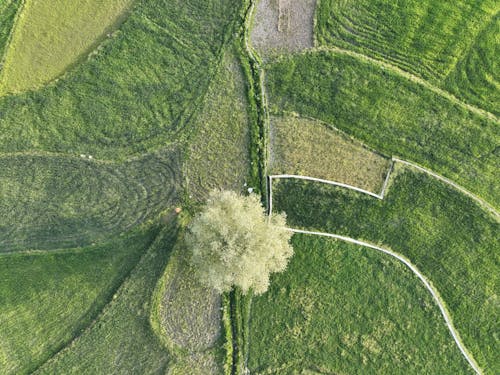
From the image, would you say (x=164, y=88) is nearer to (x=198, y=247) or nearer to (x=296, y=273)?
(x=198, y=247)

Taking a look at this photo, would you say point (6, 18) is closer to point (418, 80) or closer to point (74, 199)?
point (74, 199)

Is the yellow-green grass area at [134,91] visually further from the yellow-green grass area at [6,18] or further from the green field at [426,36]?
the green field at [426,36]

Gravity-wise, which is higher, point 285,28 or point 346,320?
point 285,28

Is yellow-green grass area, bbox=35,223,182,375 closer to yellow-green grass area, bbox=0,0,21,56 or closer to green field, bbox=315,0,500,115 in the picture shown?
yellow-green grass area, bbox=0,0,21,56

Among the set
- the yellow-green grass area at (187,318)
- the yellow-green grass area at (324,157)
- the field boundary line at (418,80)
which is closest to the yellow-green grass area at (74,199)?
the yellow-green grass area at (187,318)

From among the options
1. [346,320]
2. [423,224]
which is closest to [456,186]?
[423,224]

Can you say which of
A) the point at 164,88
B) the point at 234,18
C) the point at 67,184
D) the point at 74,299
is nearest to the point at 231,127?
the point at 164,88
